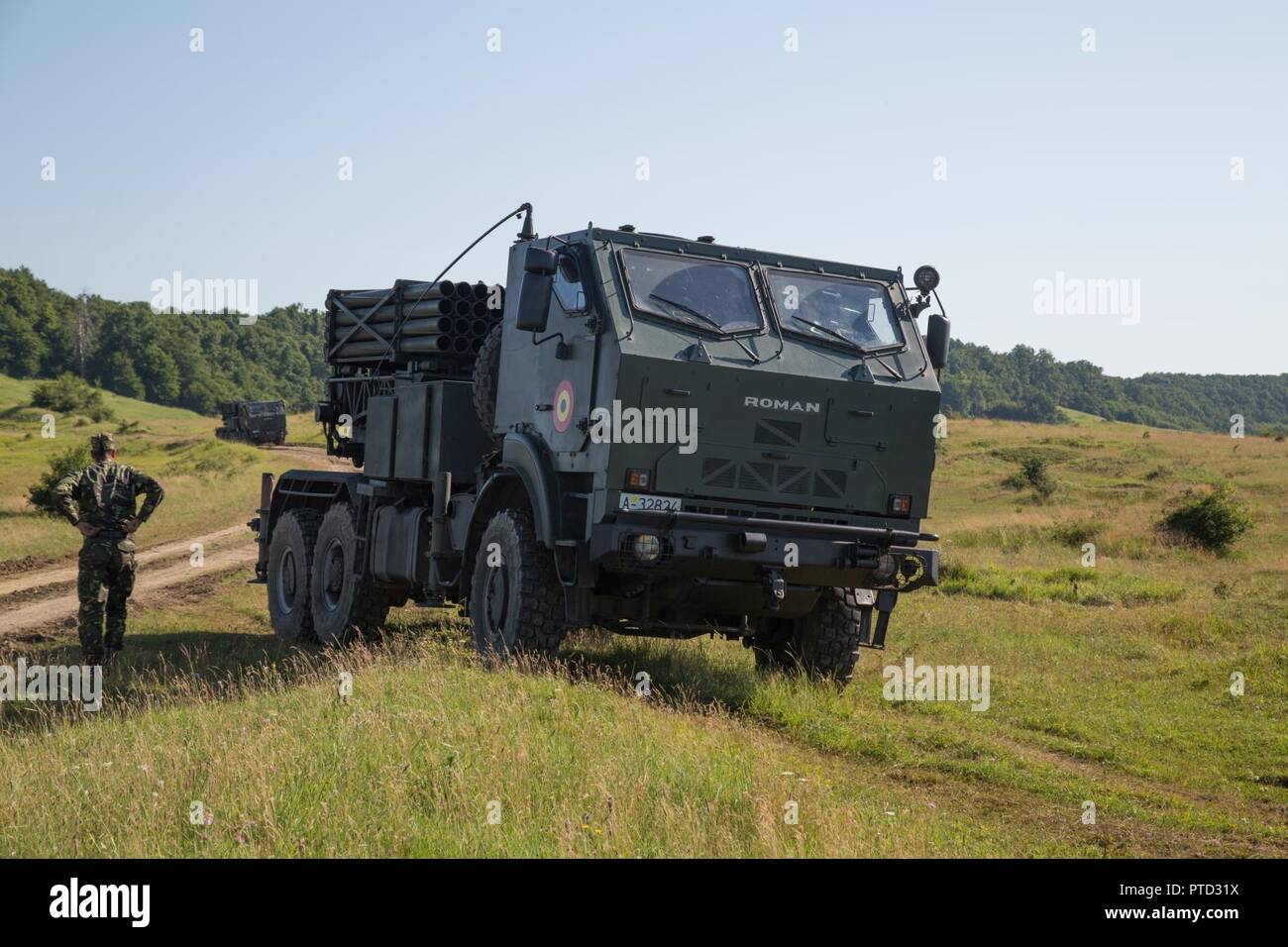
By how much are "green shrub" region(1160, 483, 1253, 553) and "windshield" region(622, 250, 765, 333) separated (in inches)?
679

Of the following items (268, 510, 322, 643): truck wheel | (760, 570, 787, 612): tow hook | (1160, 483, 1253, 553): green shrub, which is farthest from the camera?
(1160, 483, 1253, 553): green shrub

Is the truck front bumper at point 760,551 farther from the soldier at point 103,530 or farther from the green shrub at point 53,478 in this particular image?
the green shrub at point 53,478

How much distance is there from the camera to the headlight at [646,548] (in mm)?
9406

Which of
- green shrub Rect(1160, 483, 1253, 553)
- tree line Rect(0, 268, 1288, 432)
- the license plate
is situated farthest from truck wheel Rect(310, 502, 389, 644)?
tree line Rect(0, 268, 1288, 432)

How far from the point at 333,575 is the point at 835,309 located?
6375mm


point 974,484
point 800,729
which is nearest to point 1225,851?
point 800,729

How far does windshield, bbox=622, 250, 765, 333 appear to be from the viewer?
1012cm

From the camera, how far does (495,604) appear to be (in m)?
10.9

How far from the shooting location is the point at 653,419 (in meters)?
9.67

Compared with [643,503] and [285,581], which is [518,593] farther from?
[285,581]

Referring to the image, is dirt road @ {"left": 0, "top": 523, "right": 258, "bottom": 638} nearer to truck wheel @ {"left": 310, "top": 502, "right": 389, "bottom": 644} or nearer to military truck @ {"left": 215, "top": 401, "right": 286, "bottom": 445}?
truck wheel @ {"left": 310, "top": 502, "right": 389, "bottom": 644}

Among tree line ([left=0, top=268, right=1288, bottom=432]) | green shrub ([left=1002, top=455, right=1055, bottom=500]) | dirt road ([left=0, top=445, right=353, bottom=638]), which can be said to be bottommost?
dirt road ([left=0, top=445, right=353, bottom=638])

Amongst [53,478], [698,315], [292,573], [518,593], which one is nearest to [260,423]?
[53,478]
